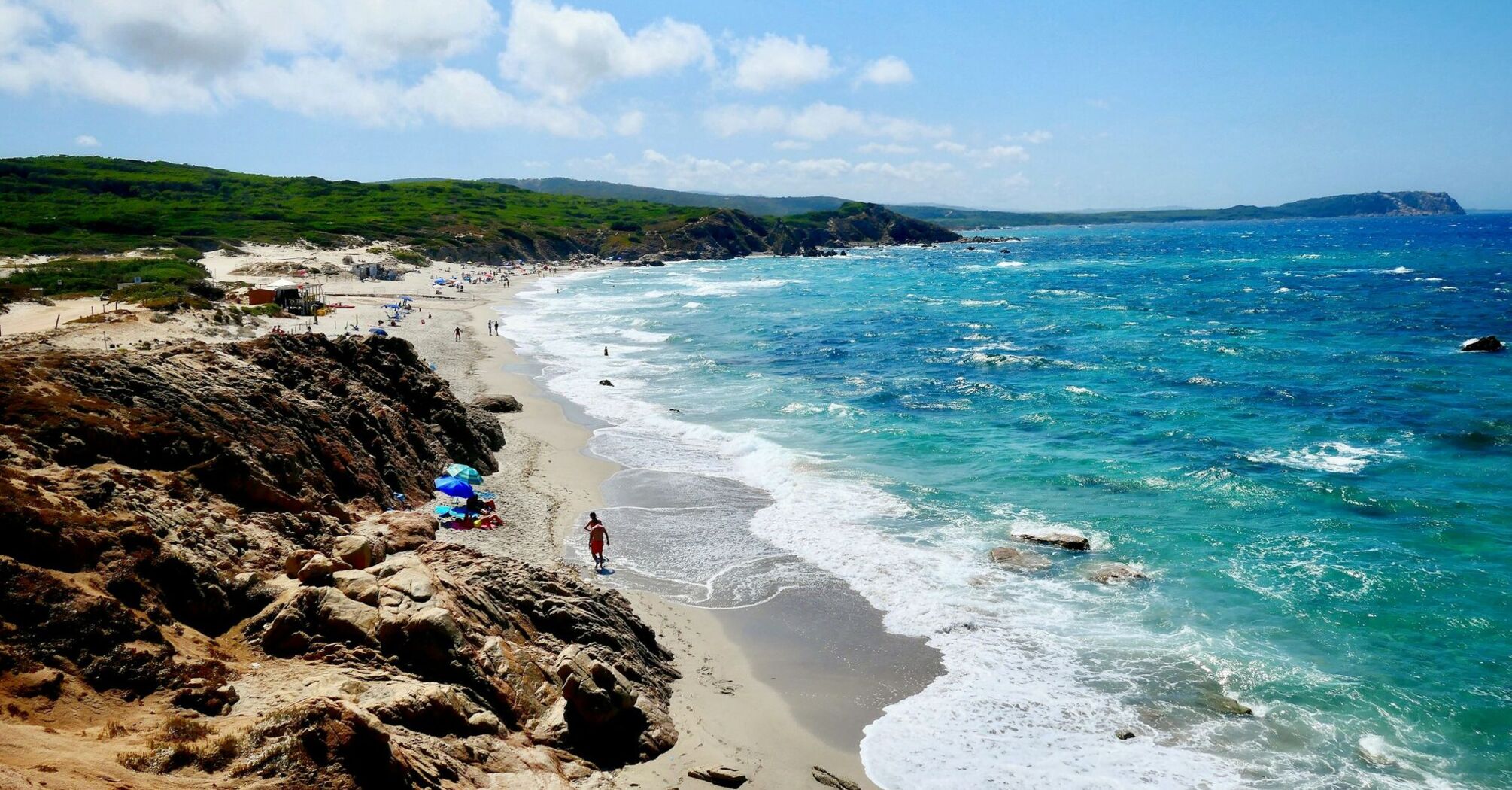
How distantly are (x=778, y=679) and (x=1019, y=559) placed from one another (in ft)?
25.6

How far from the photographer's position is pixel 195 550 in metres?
11.9

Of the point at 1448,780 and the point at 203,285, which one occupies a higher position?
the point at 203,285

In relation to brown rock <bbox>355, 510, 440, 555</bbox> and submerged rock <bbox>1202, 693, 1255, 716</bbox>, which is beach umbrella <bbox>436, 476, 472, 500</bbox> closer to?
brown rock <bbox>355, 510, 440, 555</bbox>

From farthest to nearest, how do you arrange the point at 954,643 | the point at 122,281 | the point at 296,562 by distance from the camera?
1. the point at 122,281
2. the point at 954,643
3. the point at 296,562

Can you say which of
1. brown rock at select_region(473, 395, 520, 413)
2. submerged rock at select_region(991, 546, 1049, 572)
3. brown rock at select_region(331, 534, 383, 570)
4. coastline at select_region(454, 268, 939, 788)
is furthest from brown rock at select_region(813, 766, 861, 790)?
brown rock at select_region(473, 395, 520, 413)

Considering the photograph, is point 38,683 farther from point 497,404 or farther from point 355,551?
point 497,404

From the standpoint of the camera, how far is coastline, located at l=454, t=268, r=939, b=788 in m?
12.7

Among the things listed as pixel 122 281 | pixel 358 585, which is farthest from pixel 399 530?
pixel 122 281

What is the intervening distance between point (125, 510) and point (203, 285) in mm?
40867

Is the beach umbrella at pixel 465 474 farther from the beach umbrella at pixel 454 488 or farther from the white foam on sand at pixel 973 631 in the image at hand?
the white foam on sand at pixel 973 631

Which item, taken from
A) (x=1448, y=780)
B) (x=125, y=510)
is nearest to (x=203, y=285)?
(x=125, y=510)

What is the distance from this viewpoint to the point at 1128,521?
Answer: 901 inches

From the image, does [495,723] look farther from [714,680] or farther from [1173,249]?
[1173,249]

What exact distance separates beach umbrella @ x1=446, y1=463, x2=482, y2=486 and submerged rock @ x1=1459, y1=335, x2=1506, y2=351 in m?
49.6
